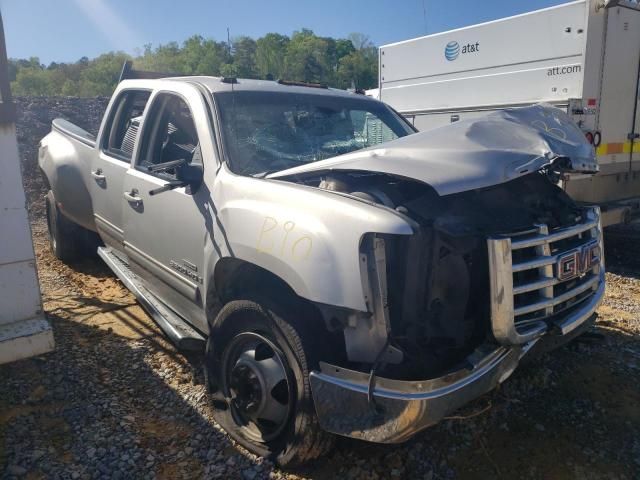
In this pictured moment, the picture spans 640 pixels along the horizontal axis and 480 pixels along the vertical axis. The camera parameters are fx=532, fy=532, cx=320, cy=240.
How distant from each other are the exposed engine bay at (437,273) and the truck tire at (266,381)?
0.45 metres

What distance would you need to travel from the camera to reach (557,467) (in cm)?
271

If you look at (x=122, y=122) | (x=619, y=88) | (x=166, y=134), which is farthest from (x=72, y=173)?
(x=619, y=88)

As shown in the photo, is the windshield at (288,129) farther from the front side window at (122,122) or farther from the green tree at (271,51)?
the green tree at (271,51)

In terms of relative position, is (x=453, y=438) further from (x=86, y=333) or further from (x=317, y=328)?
(x=86, y=333)

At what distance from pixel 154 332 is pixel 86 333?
21.2 inches

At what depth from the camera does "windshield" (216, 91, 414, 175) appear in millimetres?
3205

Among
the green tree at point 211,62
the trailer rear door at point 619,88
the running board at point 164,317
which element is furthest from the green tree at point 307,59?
the running board at point 164,317

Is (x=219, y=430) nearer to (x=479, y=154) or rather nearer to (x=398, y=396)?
(x=398, y=396)

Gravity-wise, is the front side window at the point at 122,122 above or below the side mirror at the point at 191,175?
above

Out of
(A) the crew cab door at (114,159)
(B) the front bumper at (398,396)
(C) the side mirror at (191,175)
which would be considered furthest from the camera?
(A) the crew cab door at (114,159)

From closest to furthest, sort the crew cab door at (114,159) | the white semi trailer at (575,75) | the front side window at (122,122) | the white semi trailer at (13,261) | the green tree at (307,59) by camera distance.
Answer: the white semi trailer at (13,261) < the crew cab door at (114,159) < the front side window at (122,122) < the white semi trailer at (575,75) < the green tree at (307,59)

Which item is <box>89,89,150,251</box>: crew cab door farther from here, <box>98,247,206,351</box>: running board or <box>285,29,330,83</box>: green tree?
<box>285,29,330,83</box>: green tree

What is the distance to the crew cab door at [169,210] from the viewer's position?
128 inches

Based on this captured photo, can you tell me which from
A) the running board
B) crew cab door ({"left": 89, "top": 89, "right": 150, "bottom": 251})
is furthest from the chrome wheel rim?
crew cab door ({"left": 89, "top": 89, "right": 150, "bottom": 251})
